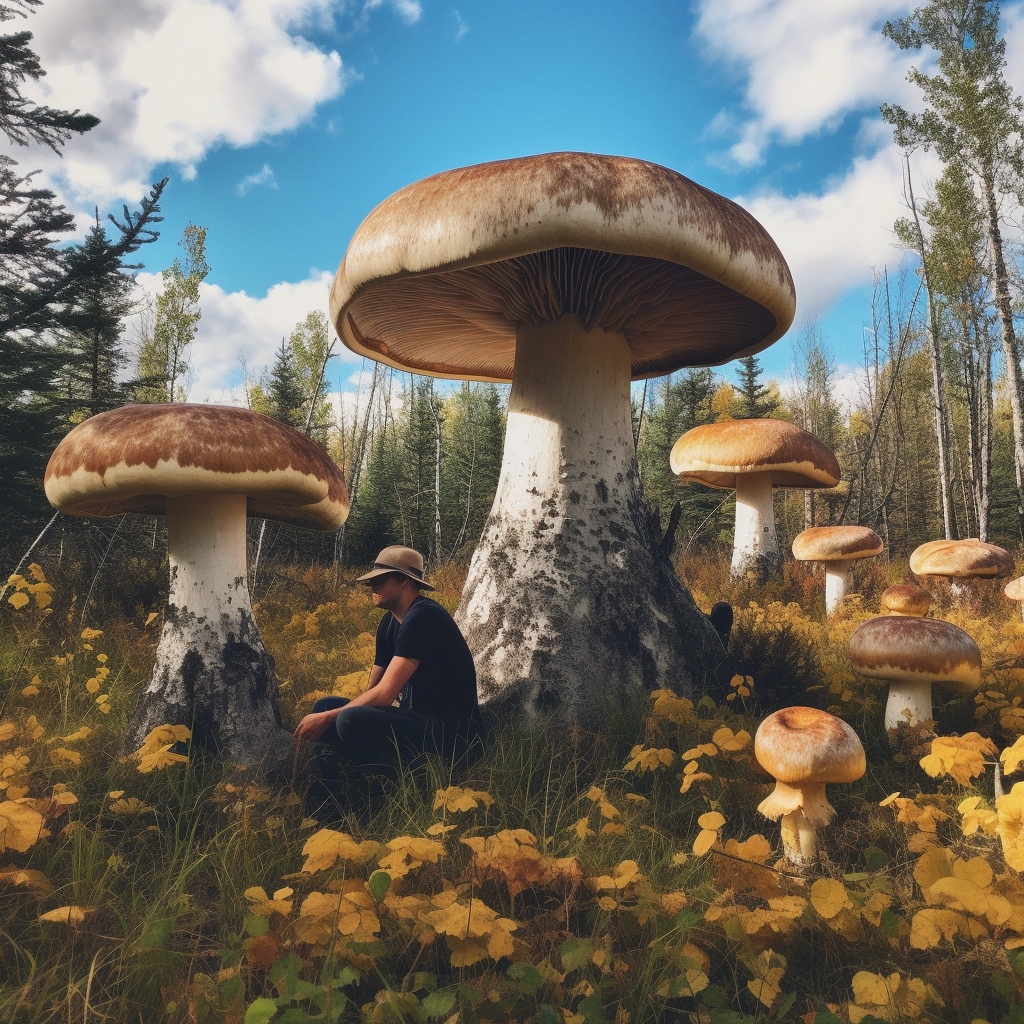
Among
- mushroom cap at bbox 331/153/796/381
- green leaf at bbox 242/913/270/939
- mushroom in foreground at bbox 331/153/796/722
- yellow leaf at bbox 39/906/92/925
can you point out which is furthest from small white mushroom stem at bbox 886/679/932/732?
yellow leaf at bbox 39/906/92/925

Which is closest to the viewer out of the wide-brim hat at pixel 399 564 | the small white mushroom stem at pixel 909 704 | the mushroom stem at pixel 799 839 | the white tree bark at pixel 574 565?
the mushroom stem at pixel 799 839

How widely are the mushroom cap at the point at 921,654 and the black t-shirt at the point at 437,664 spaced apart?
212 centimetres

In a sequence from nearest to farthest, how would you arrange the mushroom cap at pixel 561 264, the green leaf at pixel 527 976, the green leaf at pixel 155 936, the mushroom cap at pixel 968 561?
the green leaf at pixel 527 976 < the green leaf at pixel 155 936 < the mushroom cap at pixel 561 264 < the mushroom cap at pixel 968 561

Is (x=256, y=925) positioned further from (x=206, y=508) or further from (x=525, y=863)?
(x=206, y=508)

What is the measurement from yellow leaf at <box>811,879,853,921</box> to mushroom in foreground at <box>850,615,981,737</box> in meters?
1.73

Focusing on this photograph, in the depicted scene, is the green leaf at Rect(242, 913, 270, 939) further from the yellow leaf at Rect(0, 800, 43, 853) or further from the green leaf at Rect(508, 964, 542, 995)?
the yellow leaf at Rect(0, 800, 43, 853)

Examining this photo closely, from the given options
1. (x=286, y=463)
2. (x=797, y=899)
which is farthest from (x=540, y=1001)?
(x=286, y=463)

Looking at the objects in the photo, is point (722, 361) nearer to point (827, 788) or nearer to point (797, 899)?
point (827, 788)

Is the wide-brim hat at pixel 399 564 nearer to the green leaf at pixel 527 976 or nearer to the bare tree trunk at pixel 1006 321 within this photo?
the green leaf at pixel 527 976

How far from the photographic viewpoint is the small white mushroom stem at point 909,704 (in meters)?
3.41

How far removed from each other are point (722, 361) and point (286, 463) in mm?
3641

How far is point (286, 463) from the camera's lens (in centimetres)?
319

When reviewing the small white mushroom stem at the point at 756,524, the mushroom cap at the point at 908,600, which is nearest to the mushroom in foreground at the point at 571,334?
the mushroom cap at the point at 908,600

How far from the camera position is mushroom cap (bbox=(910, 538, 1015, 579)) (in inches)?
264
